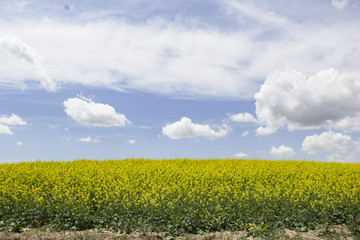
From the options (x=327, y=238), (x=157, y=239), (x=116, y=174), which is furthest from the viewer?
(x=116, y=174)

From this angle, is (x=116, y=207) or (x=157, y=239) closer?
(x=157, y=239)

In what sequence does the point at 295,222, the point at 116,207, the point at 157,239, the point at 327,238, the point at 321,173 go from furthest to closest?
the point at 321,173
the point at 116,207
the point at 295,222
the point at 327,238
the point at 157,239

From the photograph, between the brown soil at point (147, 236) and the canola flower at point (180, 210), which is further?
the canola flower at point (180, 210)

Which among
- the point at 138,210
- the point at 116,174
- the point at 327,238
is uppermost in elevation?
the point at 116,174

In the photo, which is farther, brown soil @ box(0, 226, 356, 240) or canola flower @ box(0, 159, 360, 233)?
canola flower @ box(0, 159, 360, 233)

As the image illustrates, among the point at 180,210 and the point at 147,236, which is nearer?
the point at 147,236

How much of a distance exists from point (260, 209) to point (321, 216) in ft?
6.77

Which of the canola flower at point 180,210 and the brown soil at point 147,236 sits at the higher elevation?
the canola flower at point 180,210

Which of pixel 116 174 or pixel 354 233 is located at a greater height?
pixel 116 174

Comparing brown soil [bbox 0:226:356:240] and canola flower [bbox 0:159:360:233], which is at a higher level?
canola flower [bbox 0:159:360:233]

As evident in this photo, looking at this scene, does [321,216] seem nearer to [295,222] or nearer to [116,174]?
[295,222]

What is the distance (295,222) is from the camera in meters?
9.67

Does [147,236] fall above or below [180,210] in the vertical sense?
below

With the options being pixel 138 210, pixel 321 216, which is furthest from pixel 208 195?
pixel 321 216
